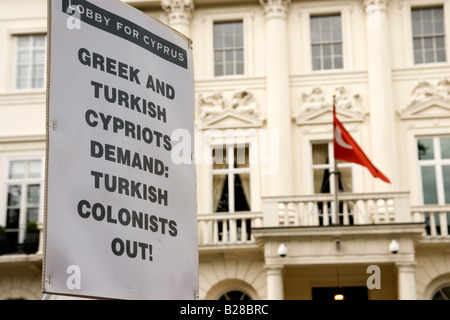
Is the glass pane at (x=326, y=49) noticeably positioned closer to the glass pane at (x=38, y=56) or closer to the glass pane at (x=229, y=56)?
the glass pane at (x=229, y=56)

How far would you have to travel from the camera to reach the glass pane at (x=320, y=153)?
21406 mm

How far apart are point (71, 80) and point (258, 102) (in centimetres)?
1919

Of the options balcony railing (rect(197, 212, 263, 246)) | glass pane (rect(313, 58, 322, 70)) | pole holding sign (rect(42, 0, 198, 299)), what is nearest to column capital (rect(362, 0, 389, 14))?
glass pane (rect(313, 58, 322, 70))

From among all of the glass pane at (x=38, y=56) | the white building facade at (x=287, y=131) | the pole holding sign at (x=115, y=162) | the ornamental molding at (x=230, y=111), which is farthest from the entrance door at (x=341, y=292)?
the pole holding sign at (x=115, y=162)

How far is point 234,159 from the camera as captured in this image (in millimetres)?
21406

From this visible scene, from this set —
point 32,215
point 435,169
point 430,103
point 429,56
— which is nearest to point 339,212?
point 435,169

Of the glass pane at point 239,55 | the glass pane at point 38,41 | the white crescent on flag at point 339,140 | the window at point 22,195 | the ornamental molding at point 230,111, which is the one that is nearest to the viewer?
the white crescent on flag at point 339,140

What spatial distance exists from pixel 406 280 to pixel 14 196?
34.5 feet

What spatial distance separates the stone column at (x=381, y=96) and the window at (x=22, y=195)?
895 centimetres

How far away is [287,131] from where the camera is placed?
21.2m

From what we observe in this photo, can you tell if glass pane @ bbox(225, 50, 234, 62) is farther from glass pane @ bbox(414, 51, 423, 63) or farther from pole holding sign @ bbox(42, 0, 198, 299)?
pole holding sign @ bbox(42, 0, 198, 299)

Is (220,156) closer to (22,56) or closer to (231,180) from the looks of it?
(231,180)

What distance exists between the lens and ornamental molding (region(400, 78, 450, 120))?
2103cm
